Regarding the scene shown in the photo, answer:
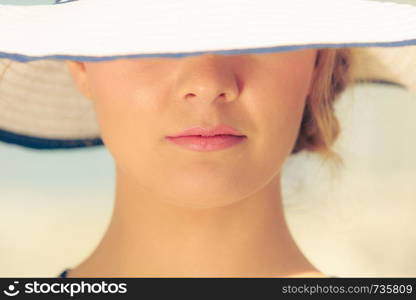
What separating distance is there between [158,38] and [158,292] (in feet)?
1.87

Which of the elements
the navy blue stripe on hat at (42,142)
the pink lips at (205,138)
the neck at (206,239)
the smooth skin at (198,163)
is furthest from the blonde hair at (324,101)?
the navy blue stripe on hat at (42,142)

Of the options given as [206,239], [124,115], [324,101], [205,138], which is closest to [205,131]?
[205,138]

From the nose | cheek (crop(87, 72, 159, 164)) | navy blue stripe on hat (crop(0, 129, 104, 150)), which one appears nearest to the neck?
cheek (crop(87, 72, 159, 164))

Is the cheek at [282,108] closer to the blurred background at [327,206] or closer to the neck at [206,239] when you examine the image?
the neck at [206,239]

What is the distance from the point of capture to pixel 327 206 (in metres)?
2.10

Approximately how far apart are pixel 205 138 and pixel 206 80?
0.11m

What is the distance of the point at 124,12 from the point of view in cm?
106

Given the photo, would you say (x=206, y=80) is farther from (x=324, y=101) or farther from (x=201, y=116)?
(x=324, y=101)

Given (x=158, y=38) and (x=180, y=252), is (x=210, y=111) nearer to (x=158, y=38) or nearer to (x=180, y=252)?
(x=158, y=38)

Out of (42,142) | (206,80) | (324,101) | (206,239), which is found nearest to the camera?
(206,80)

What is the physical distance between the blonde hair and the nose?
33 centimetres

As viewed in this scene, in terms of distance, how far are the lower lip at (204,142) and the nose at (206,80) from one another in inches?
2.6

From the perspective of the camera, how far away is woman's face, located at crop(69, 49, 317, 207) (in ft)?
3.85

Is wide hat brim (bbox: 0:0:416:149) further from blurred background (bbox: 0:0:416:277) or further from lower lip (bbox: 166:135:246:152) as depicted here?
blurred background (bbox: 0:0:416:277)
